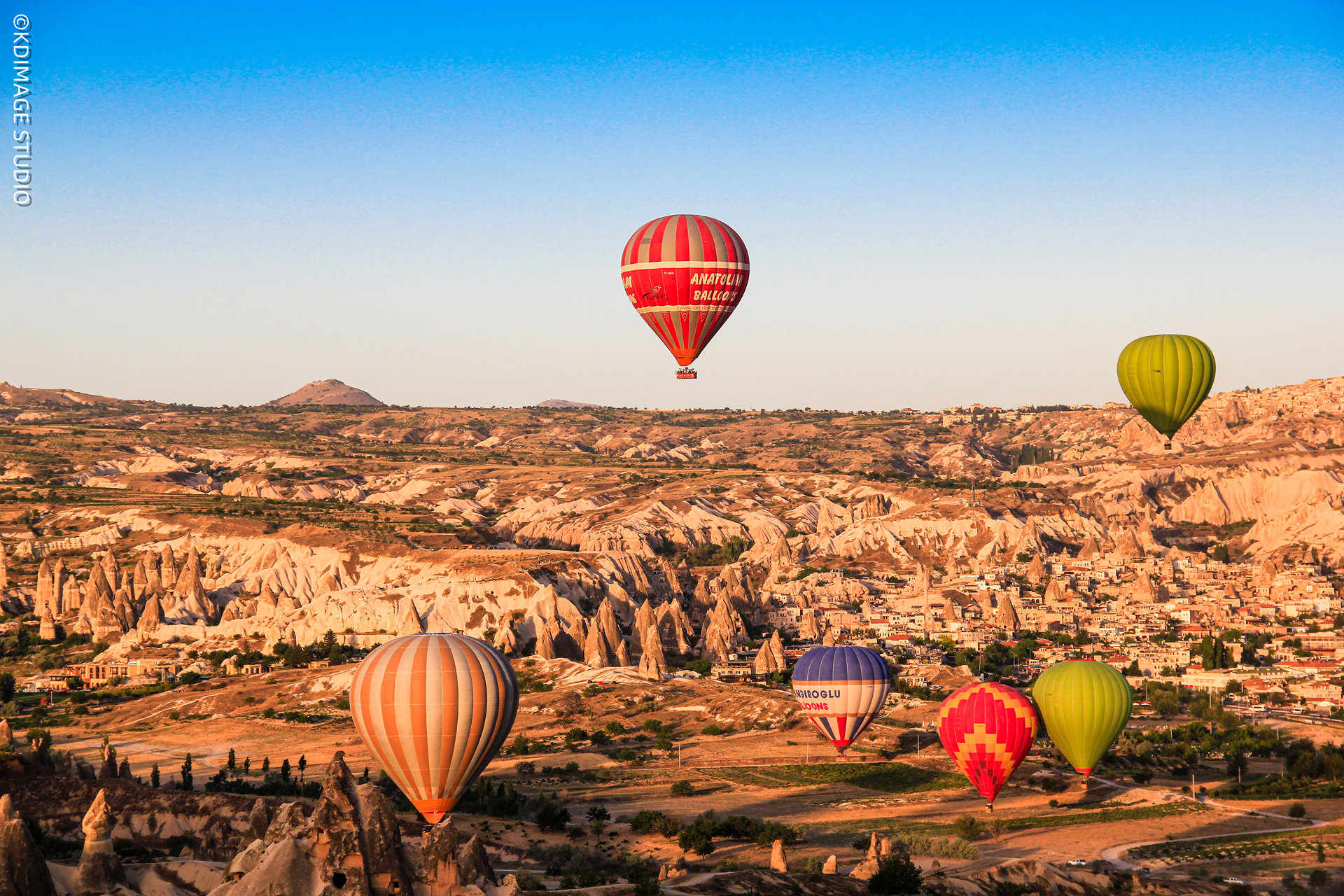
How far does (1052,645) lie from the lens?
353ft

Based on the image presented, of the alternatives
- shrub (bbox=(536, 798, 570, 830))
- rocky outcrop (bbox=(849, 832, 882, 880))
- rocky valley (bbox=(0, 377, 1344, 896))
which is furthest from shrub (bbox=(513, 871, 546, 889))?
shrub (bbox=(536, 798, 570, 830))

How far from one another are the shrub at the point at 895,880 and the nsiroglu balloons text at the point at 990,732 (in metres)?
14.9

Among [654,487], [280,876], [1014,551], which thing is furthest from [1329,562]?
[280,876]

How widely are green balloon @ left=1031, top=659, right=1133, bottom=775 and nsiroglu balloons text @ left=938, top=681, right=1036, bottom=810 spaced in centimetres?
175

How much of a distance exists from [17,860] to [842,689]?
37.6 m

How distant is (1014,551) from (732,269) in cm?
10537

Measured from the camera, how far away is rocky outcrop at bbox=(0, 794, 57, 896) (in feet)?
86.9

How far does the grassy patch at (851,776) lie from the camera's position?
58.8 m

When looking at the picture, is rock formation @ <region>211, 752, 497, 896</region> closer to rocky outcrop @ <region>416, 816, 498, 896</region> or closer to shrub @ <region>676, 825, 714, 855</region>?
rocky outcrop @ <region>416, 816, 498, 896</region>

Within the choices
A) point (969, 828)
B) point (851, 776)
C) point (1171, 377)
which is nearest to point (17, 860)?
point (969, 828)

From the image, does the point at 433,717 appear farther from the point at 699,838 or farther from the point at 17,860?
the point at 17,860


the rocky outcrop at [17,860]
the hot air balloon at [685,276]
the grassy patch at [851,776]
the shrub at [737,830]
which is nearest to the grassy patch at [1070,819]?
the shrub at [737,830]

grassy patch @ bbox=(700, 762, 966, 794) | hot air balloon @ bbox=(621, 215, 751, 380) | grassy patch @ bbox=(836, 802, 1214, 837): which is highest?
hot air balloon @ bbox=(621, 215, 751, 380)

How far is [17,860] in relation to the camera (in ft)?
87.7
